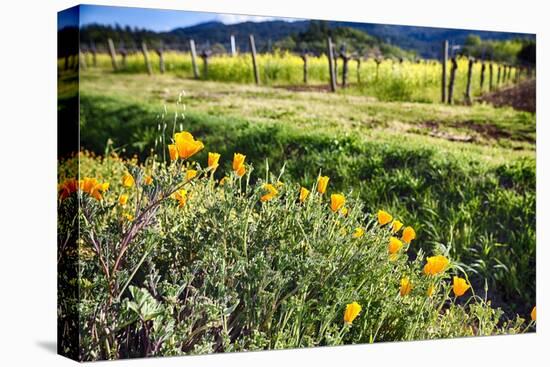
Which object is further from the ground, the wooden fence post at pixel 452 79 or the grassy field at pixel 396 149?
the wooden fence post at pixel 452 79

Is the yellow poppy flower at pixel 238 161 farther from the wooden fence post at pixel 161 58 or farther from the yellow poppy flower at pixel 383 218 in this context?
the yellow poppy flower at pixel 383 218

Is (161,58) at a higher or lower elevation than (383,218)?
higher

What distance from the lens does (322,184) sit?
6.73 meters

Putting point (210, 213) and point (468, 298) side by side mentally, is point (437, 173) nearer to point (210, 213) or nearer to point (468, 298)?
point (468, 298)

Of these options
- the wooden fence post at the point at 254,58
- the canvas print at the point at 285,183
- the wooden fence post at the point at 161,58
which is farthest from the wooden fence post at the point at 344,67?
the wooden fence post at the point at 161,58

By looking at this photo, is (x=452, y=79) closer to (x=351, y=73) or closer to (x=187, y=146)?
(x=351, y=73)

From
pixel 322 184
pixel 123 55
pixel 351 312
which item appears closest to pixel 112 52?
pixel 123 55

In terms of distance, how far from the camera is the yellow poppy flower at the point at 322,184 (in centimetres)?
671

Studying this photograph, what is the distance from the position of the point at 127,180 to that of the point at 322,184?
147 cm

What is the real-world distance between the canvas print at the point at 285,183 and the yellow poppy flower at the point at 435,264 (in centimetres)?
1

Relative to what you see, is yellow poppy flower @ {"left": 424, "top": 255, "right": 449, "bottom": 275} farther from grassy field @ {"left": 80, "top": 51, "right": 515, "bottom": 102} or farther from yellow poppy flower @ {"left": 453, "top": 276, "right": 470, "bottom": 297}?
grassy field @ {"left": 80, "top": 51, "right": 515, "bottom": 102}

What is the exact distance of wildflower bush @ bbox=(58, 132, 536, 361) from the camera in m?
5.82

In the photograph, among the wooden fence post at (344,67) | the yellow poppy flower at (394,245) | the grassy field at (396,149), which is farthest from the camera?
the wooden fence post at (344,67)
